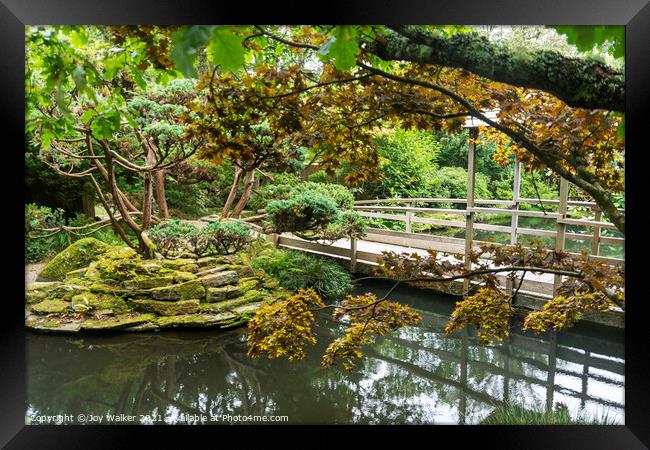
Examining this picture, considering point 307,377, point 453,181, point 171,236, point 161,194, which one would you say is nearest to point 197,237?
point 171,236

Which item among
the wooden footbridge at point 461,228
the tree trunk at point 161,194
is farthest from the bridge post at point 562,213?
the tree trunk at point 161,194

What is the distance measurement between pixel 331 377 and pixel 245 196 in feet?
4.32

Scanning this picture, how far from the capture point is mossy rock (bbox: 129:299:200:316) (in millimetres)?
3455

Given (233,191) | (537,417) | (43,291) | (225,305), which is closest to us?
(537,417)

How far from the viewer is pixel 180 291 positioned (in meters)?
3.48

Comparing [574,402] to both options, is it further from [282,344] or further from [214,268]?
[214,268]

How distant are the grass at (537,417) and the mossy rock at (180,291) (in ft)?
6.87

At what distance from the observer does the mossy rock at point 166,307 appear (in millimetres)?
3455

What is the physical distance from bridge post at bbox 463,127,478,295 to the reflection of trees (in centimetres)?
46

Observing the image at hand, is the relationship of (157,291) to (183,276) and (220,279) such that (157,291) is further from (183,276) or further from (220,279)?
(220,279)

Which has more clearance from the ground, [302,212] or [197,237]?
[302,212]

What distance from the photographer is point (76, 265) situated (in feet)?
10.7
